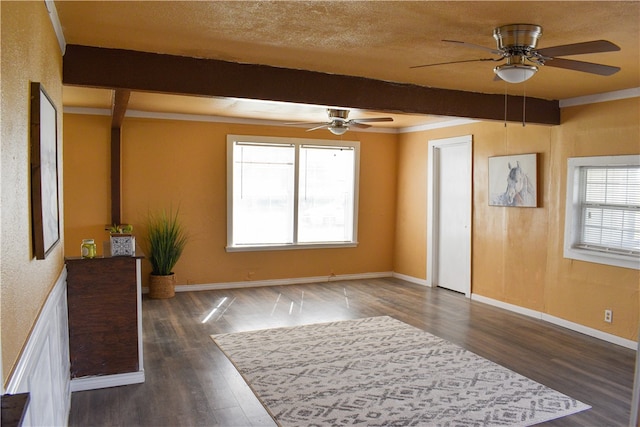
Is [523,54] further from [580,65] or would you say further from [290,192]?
[290,192]

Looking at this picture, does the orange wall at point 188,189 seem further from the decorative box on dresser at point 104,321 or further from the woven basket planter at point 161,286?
the decorative box on dresser at point 104,321

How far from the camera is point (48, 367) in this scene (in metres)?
2.22

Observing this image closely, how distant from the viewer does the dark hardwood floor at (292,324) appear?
10.5ft

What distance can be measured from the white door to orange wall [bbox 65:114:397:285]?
1.11 meters

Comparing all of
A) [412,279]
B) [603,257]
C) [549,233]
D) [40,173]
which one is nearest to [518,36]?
[40,173]

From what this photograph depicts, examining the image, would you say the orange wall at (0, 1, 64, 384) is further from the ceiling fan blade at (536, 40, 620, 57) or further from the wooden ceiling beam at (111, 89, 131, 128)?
the ceiling fan blade at (536, 40, 620, 57)

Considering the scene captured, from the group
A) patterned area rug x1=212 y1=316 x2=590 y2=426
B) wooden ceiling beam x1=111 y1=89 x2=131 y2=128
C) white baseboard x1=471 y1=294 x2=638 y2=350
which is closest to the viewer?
patterned area rug x1=212 y1=316 x2=590 y2=426

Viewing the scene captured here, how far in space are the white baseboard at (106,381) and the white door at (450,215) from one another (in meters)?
4.33

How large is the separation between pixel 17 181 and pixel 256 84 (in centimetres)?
229

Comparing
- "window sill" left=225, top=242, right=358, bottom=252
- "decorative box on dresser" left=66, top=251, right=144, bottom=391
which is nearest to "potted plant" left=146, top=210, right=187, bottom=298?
"window sill" left=225, top=242, right=358, bottom=252

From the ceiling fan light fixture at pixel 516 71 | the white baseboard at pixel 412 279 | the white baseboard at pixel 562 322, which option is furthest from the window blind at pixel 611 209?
the white baseboard at pixel 412 279

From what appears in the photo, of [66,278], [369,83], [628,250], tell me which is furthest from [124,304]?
[628,250]

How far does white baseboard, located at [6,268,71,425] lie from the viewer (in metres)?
1.59

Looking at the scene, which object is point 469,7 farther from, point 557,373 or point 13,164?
point 557,373
